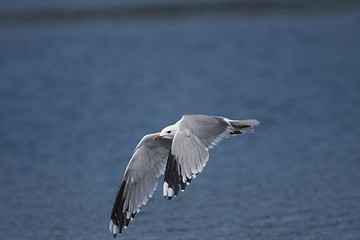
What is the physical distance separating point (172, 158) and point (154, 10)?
27377mm

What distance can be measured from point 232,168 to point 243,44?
48.0 feet

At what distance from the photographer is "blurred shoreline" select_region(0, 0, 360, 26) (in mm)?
30641

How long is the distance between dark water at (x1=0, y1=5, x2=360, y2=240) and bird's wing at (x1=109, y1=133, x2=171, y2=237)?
48cm

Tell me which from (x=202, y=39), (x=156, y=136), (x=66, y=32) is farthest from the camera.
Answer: (x=66, y=32)

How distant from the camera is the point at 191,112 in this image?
1611cm

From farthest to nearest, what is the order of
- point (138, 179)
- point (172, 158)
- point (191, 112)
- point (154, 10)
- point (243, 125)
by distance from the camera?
point (154, 10) → point (191, 112) → point (138, 179) → point (243, 125) → point (172, 158)

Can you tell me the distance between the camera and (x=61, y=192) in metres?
10.4

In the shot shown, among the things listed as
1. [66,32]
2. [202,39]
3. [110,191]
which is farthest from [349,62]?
[66,32]

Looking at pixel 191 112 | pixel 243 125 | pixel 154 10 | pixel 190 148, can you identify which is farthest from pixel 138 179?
pixel 154 10

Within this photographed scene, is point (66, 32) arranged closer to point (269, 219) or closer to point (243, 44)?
point (243, 44)

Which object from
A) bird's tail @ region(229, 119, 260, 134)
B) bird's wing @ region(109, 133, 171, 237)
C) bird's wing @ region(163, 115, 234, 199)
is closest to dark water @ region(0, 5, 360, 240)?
bird's wing @ region(109, 133, 171, 237)

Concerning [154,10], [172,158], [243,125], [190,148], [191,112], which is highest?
[154,10]

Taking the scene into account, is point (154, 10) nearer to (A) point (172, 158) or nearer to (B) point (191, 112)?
(B) point (191, 112)

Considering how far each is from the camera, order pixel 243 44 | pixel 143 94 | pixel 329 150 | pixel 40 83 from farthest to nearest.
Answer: pixel 243 44 < pixel 40 83 < pixel 143 94 < pixel 329 150
